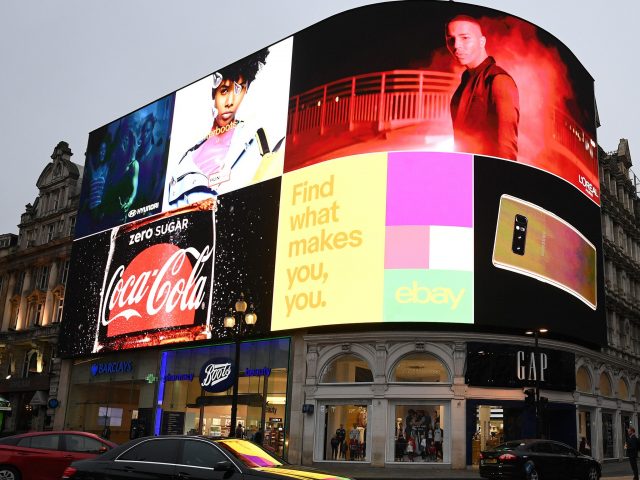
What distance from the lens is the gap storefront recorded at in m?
38.0

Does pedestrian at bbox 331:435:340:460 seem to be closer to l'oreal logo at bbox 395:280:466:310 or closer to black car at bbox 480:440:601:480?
l'oreal logo at bbox 395:280:466:310

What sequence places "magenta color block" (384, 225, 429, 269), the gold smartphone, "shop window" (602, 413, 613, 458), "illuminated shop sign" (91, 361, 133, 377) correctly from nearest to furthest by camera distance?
"magenta color block" (384, 225, 429, 269) < the gold smartphone < "shop window" (602, 413, 613, 458) < "illuminated shop sign" (91, 361, 133, 377)

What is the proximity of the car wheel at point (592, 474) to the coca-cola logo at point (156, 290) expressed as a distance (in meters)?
24.4

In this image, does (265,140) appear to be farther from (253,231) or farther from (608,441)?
(608,441)

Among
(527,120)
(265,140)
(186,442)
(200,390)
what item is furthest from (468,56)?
(186,442)

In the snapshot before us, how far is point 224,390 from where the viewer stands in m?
40.2

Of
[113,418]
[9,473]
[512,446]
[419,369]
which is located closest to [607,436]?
[419,369]

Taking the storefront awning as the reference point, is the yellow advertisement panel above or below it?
above

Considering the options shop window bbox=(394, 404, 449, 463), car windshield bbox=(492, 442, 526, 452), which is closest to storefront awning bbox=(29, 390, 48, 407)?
shop window bbox=(394, 404, 449, 463)

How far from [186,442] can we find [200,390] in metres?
32.0

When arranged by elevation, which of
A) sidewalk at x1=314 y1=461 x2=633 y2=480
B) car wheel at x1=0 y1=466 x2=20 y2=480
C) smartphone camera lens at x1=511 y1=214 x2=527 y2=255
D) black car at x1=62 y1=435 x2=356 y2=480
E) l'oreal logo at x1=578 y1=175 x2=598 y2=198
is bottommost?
sidewalk at x1=314 y1=461 x2=633 y2=480

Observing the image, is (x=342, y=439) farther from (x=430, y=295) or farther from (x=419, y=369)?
(x=430, y=295)

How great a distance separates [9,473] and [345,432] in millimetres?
21164

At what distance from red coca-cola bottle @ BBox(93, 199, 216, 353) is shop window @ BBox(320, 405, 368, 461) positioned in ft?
31.6
